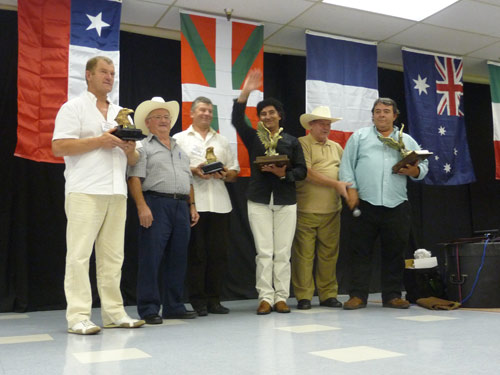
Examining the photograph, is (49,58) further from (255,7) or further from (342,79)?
(342,79)

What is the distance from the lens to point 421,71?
5445mm

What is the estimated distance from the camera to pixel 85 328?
2.59 metres

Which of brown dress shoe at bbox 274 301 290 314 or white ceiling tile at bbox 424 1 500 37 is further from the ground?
white ceiling tile at bbox 424 1 500 37

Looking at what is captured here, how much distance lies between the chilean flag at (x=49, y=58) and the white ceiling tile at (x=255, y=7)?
0.80 metres

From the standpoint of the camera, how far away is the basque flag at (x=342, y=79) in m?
4.89

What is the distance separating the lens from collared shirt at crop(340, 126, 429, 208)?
3.78 m

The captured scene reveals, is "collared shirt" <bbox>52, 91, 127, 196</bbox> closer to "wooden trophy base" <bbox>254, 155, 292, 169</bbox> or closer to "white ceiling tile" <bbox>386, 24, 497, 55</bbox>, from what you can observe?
"wooden trophy base" <bbox>254, 155, 292, 169</bbox>

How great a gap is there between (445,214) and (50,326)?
190 inches

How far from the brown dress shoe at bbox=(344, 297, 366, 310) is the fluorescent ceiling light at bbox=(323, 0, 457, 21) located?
2583 mm

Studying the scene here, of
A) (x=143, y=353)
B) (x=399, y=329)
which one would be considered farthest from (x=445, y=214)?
(x=143, y=353)

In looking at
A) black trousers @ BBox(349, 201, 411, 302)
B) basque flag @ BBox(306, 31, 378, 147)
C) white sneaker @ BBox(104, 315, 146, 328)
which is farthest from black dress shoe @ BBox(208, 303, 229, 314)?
basque flag @ BBox(306, 31, 378, 147)

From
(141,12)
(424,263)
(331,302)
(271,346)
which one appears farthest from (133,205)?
(271,346)

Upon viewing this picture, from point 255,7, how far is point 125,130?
236 cm

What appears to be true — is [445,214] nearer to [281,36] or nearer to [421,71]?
[421,71]
